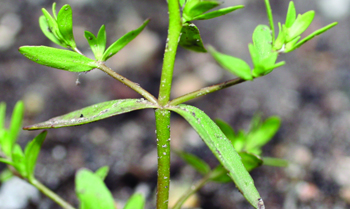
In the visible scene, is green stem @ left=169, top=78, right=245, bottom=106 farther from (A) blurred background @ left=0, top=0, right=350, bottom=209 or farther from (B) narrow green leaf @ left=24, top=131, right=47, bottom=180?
(A) blurred background @ left=0, top=0, right=350, bottom=209

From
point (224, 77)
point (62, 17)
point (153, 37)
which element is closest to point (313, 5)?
point (224, 77)


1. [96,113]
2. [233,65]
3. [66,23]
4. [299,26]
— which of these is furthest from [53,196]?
[299,26]

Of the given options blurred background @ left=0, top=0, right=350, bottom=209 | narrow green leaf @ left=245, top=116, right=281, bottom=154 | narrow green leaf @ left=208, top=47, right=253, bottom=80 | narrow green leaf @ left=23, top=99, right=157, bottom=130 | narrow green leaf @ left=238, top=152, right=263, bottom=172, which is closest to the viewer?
narrow green leaf @ left=208, top=47, right=253, bottom=80

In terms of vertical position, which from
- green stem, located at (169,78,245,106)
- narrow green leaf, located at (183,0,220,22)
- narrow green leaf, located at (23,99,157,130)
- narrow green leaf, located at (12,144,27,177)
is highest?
narrow green leaf, located at (183,0,220,22)

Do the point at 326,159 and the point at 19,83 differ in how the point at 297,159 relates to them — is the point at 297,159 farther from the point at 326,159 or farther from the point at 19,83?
the point at 19,83

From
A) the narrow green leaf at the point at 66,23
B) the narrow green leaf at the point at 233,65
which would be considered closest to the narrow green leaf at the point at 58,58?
the narrow green leaf at the point at 66,23

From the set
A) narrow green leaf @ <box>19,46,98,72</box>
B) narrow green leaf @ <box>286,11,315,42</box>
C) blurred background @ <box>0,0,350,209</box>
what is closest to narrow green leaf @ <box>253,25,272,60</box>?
narrow green leaf @ <box>286,11,315,42</box>

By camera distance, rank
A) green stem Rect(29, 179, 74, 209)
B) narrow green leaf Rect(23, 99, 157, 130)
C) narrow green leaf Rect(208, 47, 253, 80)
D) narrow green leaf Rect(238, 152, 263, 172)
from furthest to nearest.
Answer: green stem Rect(29, 179, 74, 209), narrow green leaf Rect(238, 152, 263, 172), narrow green leaf Rect(23, 99, 157, 130), narrow green leaf Rect(208, 47, 253, 80)
